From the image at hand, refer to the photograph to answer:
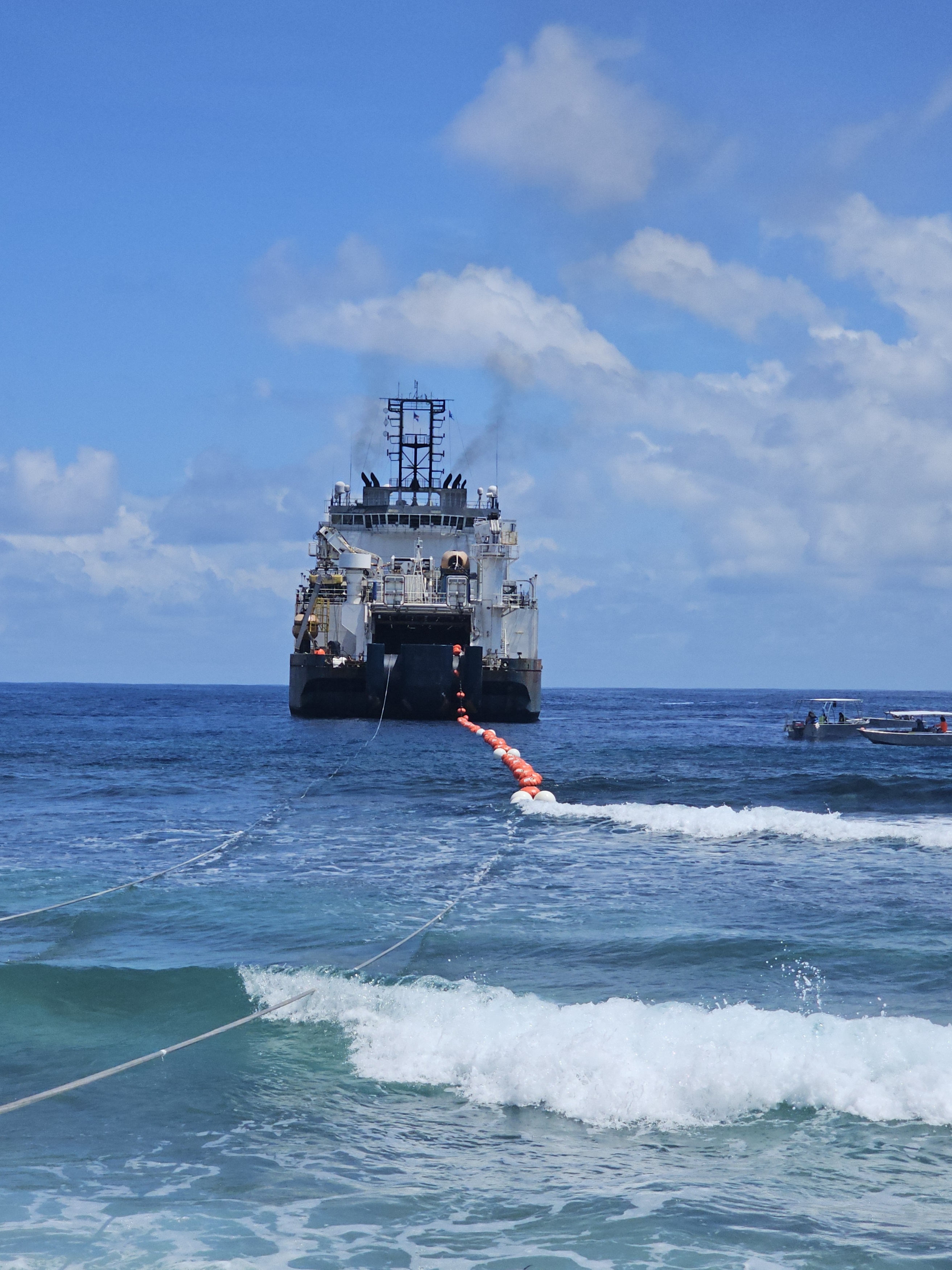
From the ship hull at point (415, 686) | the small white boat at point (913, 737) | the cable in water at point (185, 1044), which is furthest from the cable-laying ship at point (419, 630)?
the cable in water at point (185, 1044)

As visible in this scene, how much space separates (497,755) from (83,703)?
3356 inches

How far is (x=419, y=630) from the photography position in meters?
52.7

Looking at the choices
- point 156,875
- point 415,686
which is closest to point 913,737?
point 415,686

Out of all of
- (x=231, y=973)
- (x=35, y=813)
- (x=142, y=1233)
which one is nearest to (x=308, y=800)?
(x=35, y=813)

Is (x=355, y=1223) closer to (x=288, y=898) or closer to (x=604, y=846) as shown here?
(x=288, y=898)

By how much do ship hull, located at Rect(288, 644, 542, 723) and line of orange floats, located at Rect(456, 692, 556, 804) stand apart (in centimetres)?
250

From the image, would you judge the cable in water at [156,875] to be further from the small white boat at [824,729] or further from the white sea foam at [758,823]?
the small white boat at [824,729]

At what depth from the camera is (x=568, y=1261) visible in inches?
243

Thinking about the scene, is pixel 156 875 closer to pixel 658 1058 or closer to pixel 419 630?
pixel 658 1058

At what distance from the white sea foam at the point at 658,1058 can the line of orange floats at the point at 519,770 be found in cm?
1618

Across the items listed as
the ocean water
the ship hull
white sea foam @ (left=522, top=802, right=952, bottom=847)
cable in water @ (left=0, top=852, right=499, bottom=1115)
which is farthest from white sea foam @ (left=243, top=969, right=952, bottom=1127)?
the ship hull

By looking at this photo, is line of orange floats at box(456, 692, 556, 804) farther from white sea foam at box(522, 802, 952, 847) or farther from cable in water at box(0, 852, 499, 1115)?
cable in water at box(0, 852, 499, 1115)

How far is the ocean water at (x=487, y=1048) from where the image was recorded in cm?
656

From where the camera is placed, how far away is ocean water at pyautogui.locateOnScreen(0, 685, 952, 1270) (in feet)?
21.5
